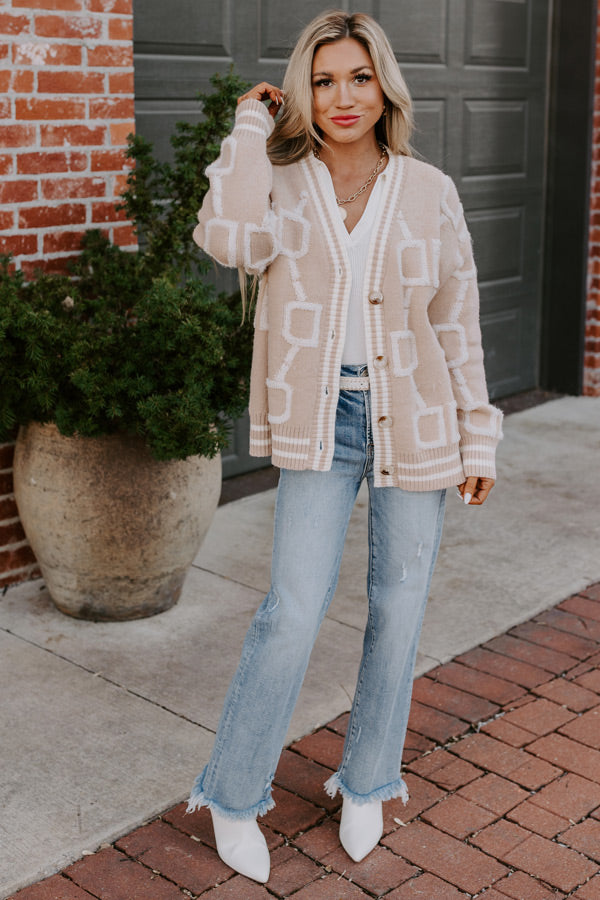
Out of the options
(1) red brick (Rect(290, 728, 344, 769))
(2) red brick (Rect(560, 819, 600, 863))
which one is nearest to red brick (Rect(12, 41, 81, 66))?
Result: (1) red brick (Rect(290, 728, 344, 769))

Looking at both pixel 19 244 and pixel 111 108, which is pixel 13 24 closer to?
pixel 111 108

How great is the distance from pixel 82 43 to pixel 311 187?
2.00 meters

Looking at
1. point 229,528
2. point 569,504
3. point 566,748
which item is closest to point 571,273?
point 569,504

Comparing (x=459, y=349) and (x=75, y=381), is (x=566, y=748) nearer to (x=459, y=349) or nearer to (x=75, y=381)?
(x=459, y=349)

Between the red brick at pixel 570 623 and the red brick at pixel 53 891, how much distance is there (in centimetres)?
208

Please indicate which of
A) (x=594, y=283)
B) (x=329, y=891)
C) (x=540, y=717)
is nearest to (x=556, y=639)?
(x=540, y=717)

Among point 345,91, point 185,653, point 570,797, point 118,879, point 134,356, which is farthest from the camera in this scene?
point 185,653

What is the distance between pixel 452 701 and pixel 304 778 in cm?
66

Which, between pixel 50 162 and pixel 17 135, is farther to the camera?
pixel 50 162

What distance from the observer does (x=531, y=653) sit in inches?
156

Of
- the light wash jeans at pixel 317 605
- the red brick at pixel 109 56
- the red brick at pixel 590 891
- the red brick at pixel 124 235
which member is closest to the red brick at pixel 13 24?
the red brick at pixel 109 56

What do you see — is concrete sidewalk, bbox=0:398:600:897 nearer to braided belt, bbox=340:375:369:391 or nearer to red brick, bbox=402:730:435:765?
red brick, bbox=402:730:435:765

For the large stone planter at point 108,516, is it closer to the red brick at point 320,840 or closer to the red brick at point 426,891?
the red brick at point 320,840

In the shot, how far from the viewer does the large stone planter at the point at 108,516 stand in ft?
12.7
